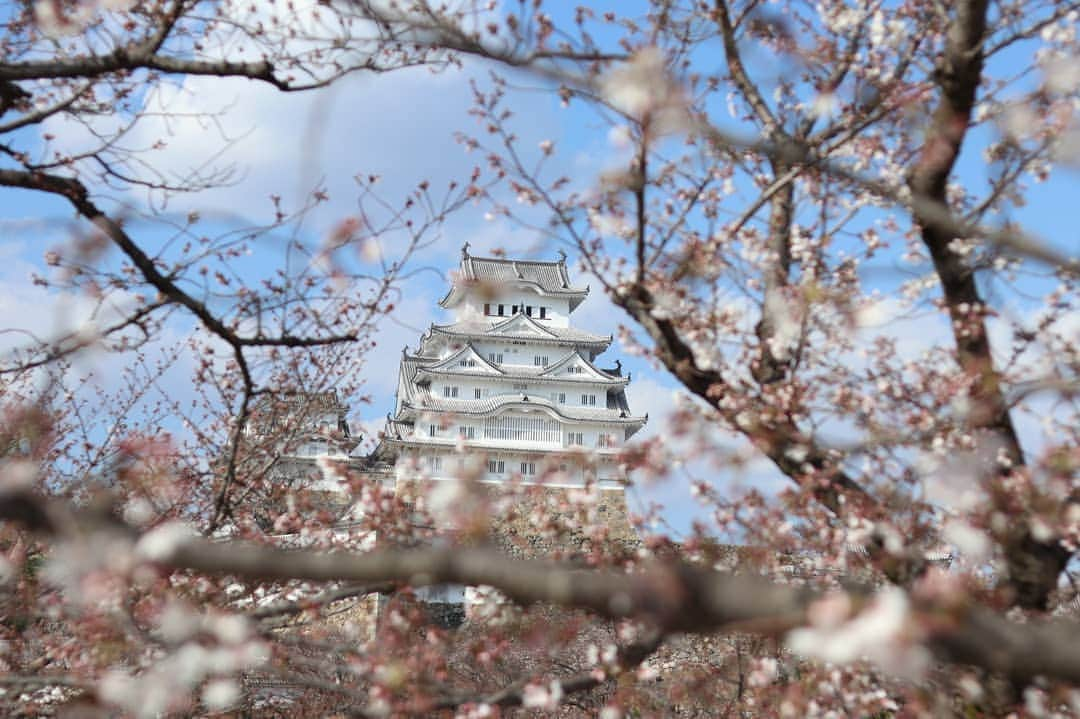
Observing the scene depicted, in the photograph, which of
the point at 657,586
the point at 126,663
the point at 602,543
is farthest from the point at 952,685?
the point at 126,663

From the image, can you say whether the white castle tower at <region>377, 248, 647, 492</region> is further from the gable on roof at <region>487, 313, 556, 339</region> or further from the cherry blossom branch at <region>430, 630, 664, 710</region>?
the cherry blossom branch at <region>430, 630, 664, 710</region>

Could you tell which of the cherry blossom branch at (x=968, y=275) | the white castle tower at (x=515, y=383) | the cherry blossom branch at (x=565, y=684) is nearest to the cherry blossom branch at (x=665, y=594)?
the cherry blossom branch at (x=565, y=684)

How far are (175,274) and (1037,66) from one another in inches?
152

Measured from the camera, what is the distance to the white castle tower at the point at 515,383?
2875cm

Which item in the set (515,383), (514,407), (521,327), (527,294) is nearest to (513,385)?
(515,383)

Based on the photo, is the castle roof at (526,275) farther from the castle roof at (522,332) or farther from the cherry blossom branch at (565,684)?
the cherry blossom branch at (565,684)

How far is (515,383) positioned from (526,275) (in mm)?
4862

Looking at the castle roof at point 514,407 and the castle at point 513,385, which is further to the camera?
the castle roof at point 514,407

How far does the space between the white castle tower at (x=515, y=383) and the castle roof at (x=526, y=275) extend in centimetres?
8

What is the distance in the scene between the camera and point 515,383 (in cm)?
3030

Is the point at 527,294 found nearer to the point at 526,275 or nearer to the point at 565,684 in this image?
the point at 526,275

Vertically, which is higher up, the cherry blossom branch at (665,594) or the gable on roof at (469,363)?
the gable on roof at (469,363)

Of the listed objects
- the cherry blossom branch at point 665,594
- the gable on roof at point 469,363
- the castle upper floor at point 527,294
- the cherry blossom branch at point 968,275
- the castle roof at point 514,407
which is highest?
the castle upper floor at point 527,294

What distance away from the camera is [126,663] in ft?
13.2
